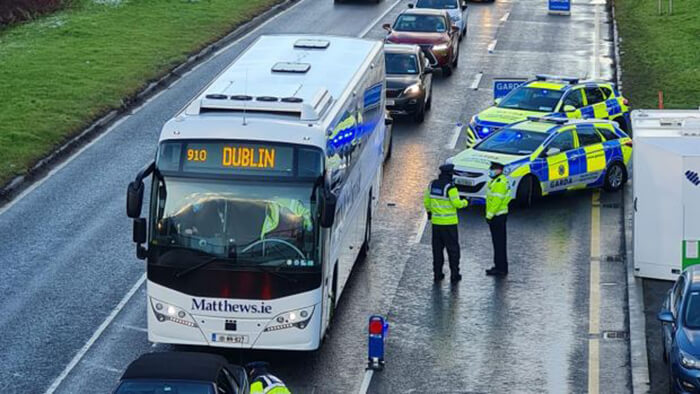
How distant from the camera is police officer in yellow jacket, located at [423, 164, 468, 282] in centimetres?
2373

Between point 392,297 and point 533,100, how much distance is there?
39.6 ft

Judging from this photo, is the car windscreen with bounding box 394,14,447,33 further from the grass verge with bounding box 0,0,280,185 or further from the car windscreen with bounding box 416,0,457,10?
the grass verge with bounding box 0,0,280,185

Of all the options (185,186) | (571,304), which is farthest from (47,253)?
(571,304)

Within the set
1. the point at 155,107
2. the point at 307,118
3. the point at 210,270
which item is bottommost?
the point at 155,107

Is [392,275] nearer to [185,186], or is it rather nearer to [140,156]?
[185,186]

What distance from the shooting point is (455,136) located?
3472 cm

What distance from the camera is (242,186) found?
1916 cm

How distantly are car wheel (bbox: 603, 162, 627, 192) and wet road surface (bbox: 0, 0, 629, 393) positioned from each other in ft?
1.11

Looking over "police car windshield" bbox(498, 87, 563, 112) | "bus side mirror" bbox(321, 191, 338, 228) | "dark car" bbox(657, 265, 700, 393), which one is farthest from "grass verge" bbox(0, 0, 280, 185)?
"dark car" bbox(657, 265, 700, 393)

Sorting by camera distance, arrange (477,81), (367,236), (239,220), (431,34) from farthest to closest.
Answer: (431,34) < (477,81) < (367,236) < (239,220)

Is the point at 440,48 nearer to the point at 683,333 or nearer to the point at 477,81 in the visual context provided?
the point at 477,81

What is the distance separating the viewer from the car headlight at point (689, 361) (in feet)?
58.7

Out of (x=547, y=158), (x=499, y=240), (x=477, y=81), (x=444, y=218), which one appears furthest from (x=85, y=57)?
(x=499, y=240)

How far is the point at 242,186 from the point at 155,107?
18.7 m
